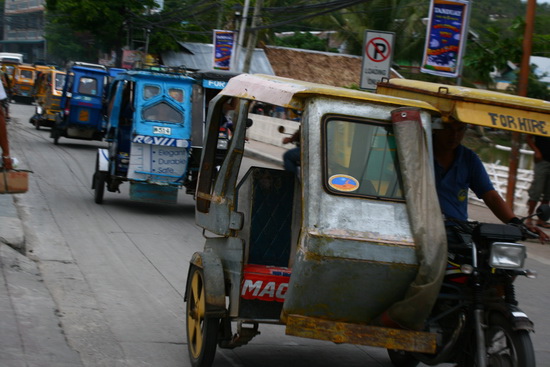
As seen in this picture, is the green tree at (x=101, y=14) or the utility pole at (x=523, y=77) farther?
the green tree at (x=101, y=14)

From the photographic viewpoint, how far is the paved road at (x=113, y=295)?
6160 millimetres

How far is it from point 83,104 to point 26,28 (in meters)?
70.0

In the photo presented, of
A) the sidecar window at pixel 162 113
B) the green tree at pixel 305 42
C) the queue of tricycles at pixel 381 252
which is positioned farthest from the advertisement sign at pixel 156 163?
the green tree at pixel 305 42

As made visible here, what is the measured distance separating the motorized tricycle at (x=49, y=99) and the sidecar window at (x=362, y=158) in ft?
73.4

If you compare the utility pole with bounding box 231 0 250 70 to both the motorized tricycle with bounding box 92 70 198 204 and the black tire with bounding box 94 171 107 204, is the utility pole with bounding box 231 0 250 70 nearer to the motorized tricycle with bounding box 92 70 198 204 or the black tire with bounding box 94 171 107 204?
the motorized tricycle with bounding box 92 70 198 204

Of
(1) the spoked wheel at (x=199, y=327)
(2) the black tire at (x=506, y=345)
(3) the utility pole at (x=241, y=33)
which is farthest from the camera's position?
(3) the utility pole at (x=241, y=33)

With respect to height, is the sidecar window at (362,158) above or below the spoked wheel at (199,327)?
above

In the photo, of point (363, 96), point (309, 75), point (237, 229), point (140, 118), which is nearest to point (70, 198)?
point (140, 118)

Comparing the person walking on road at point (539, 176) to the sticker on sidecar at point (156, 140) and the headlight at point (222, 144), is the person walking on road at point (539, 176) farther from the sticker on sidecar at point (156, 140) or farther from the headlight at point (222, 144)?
the sticker on sidecar at point (156, 140)

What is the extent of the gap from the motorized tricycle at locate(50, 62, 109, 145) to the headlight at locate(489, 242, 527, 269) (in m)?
20.2

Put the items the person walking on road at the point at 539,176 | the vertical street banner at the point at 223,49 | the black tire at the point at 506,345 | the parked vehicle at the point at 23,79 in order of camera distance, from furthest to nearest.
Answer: the parked vehicle at the point at 23,79 < the vertical street banner at the point at 223,49 < the person walking on road at the point at 539,176 < the black tire at the point at 506,345

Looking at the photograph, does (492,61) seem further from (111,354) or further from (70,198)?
(111,354)

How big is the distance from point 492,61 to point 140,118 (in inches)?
278

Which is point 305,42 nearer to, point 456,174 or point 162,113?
point 162,113
